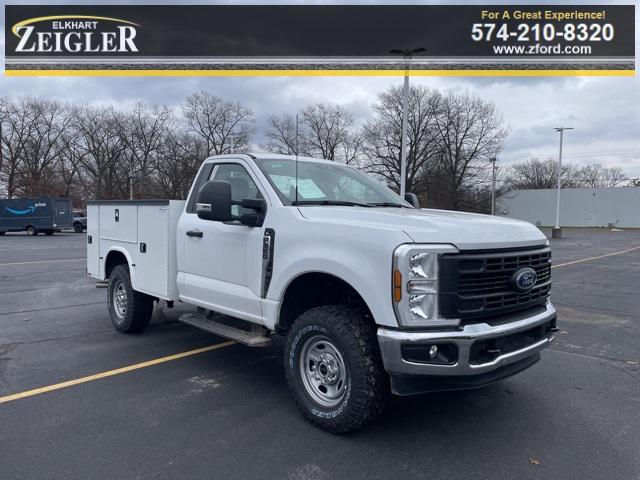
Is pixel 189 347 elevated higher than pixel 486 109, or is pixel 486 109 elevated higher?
pixel 486 109

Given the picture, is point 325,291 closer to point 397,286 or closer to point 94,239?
point 397,286

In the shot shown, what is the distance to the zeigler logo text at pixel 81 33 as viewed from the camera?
41.2 feet

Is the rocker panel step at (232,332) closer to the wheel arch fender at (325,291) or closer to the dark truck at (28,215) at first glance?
the wheel arch fender at (325,291)

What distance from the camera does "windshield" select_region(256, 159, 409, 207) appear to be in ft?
14.6

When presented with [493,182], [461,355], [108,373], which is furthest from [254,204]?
[493,182]

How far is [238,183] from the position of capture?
4.86 metres

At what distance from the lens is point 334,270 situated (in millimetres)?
3576

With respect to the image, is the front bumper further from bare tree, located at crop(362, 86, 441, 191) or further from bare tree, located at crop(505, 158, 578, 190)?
bare tree, located at crop(505, 158, 578, 190)

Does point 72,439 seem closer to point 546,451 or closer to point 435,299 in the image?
point 435,299

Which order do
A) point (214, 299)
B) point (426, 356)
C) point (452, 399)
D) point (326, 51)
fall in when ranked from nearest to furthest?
point (426, 356)
point (452, 399)
point (214, 299)
point (326, 51)

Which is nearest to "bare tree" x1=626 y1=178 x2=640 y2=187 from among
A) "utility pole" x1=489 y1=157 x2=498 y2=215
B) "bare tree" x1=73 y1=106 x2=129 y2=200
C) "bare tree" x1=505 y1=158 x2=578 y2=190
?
"bare tree" x1=505 y1=158 x2=578 y2=190

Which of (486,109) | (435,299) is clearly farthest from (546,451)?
(486,109)

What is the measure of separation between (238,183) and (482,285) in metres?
2.57

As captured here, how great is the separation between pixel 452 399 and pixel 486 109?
57562mm
